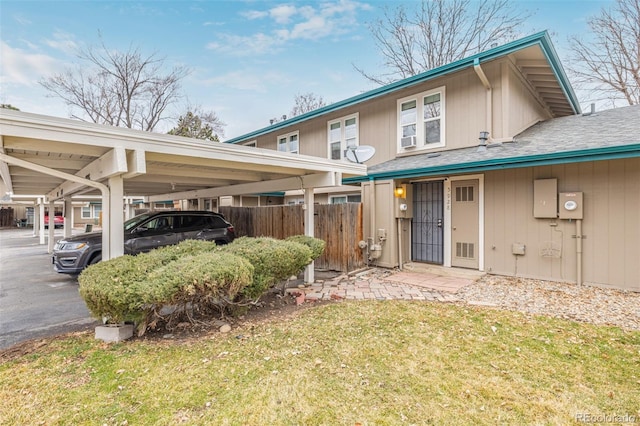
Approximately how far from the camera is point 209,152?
4.92m

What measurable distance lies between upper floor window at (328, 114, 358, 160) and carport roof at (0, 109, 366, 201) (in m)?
3.42

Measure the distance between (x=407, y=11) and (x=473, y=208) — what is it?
13.7 m

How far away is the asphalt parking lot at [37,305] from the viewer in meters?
4.31

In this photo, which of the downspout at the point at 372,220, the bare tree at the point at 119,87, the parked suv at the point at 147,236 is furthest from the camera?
the bare tree at the point at 119,87

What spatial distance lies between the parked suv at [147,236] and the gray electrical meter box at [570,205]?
830 cm

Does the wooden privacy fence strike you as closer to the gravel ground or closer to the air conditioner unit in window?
the air conditioner unit in window

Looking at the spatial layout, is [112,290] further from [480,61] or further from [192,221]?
[480,61]

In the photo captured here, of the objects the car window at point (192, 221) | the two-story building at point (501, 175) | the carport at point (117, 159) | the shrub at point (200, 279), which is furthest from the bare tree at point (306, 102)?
the shrub at point (200, 279)

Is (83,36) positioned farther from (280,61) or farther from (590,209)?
(590,209)

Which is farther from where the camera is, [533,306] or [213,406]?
[533,306]

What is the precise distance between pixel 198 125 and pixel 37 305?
20563 mm

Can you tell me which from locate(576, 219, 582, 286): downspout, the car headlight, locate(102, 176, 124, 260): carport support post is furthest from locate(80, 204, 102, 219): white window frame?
locate(576, 219, 582, 286): downspout

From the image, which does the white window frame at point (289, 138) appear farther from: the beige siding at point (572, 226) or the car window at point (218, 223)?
the beige siding at point (572, 226)

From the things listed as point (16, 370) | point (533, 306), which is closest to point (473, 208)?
point (533, 306)
